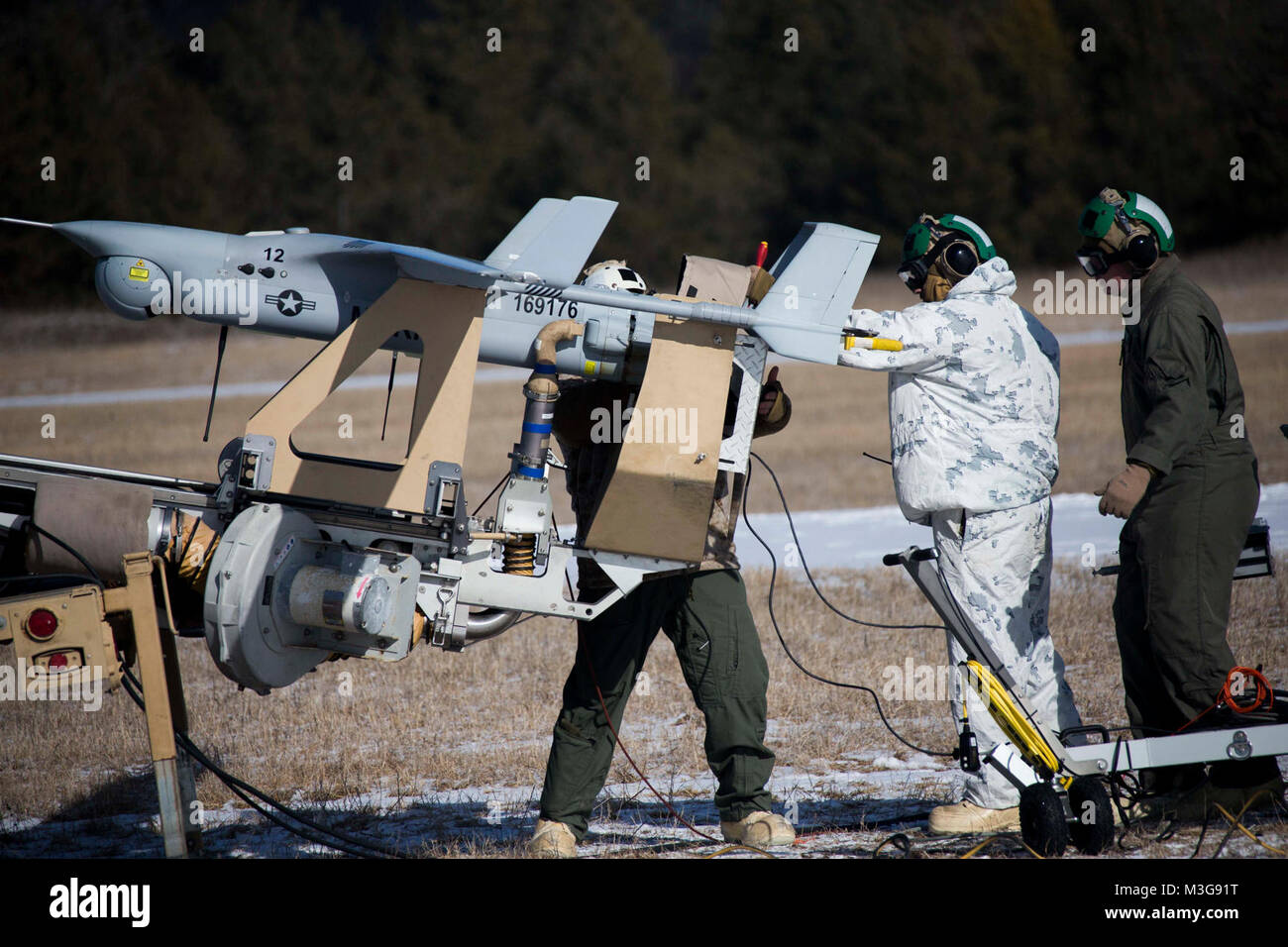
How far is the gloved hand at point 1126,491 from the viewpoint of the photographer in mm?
4930

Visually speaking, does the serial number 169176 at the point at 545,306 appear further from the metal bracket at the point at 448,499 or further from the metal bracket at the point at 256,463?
the metal bracket at the point at 256,463

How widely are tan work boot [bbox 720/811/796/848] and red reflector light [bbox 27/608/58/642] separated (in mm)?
2786

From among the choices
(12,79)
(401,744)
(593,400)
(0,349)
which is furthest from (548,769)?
(12,79)

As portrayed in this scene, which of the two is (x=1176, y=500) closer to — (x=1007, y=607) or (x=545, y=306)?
A: (x=1007, y=607)

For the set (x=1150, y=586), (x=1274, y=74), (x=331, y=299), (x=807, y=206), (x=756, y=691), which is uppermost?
(x=1274, y=74)

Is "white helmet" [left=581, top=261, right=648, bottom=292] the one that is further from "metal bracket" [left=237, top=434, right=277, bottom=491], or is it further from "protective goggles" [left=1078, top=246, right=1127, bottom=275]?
"protective goggles" [left=1078, top=246, right=1127, bottom=275]

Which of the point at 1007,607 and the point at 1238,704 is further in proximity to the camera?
the point at 1007,607

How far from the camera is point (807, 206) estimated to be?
40469 mm

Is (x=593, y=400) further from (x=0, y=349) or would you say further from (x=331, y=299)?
(x=0, y=349)

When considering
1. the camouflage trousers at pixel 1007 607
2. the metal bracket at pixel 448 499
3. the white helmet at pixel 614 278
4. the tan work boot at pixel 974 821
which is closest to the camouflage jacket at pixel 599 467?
the white helmet at pixel 614 278

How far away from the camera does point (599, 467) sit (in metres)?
5.68

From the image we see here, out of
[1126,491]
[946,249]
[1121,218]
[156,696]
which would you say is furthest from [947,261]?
[156,696]

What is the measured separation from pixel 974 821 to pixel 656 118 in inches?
1522

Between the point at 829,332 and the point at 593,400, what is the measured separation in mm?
1095
